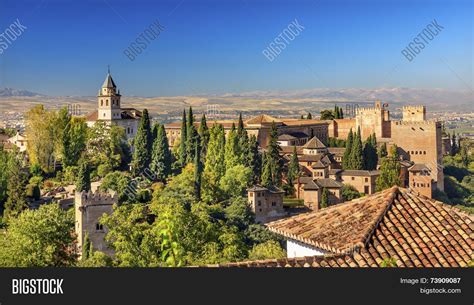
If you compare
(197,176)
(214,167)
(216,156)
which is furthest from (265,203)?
(216,156)

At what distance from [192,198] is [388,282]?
24242 mm

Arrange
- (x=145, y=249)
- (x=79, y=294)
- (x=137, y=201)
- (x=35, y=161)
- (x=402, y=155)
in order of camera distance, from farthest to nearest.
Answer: (x=402, y=155) < (x=35, y=161) < (x=137, y=201) < (x=145, y=249) < (x=79, y=294)

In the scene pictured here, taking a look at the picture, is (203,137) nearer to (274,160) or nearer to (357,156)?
(274,160)

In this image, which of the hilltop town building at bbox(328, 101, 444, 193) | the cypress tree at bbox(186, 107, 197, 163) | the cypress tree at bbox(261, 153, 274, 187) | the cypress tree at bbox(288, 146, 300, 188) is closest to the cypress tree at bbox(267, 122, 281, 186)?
the cypress tree at bbox(261, 153, 274, 187)

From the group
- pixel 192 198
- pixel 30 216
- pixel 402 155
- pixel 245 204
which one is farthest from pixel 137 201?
pixel 402 155

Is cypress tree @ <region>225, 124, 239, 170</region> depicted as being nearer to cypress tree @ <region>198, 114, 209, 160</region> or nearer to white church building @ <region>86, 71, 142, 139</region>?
cypress tree @ <region>198, 114, 209, 160</region>

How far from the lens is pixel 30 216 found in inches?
634

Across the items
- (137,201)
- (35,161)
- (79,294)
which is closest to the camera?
(79,294)

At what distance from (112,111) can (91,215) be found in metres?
14.2

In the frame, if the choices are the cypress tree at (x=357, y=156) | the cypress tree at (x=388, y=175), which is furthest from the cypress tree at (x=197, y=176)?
the cypress tree at (x=357, y=156)

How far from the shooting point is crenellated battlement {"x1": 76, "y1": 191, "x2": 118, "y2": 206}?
2578cm

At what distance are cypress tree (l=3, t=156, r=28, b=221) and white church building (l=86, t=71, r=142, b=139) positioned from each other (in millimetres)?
9337

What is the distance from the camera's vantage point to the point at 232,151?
110 feet

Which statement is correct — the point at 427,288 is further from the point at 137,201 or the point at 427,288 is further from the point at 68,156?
the point at 68,156
